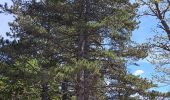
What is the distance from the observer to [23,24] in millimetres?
27469

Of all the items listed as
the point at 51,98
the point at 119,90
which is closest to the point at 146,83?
the point at 119,90

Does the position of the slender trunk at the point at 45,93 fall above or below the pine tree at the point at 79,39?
below

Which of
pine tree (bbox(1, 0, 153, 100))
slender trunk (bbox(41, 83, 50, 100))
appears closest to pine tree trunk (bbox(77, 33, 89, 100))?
pine tree (bbox(1, 0, 153, 100))

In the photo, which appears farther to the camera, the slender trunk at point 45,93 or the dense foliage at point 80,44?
the slender trunk at point 45,93

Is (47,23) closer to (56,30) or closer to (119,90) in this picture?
(56,30)

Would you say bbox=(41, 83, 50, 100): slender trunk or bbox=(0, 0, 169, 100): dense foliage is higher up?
bbox=(0, 0, 169, 100): dense foliage

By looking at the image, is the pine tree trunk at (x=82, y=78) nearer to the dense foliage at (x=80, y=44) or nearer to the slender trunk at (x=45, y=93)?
the dense foliage at (x=80, y=44)

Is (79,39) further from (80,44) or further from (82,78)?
(82,78)

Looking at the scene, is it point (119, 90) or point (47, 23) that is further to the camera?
point (47, 23)

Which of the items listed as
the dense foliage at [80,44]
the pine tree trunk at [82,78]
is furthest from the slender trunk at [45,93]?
the pine tree trunk at [82,78]

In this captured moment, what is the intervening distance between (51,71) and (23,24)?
5.05 m

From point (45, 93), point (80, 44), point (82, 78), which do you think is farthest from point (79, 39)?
point (45, 93)

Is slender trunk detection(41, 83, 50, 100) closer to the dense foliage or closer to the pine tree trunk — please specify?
the dense foliage

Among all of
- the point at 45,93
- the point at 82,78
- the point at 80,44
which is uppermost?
the point at 80,44
